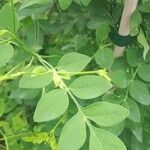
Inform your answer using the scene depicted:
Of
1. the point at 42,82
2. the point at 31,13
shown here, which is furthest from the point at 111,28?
the point at 42,82

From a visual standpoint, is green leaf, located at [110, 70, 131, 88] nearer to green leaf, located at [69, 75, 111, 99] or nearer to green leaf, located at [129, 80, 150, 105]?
green leaf, located at [129, 80, 150, 105]

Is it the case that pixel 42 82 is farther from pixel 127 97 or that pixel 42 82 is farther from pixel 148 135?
pixel 148 135

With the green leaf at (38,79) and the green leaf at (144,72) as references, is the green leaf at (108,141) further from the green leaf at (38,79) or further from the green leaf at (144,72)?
the green leaf at (144,72)

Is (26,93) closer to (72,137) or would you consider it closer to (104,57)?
(104,57)

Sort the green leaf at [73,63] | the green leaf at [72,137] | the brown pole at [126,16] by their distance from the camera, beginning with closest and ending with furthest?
the green leaf at [72,137] < the green leaf at [73,63] < the brown pole at [126,16]

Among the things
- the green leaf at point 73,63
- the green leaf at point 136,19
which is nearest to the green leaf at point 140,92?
the green leaf at point 136,19

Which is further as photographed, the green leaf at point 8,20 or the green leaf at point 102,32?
the green leaf at point 102,32

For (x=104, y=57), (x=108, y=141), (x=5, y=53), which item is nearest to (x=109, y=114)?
A: (x=108, y=141)
